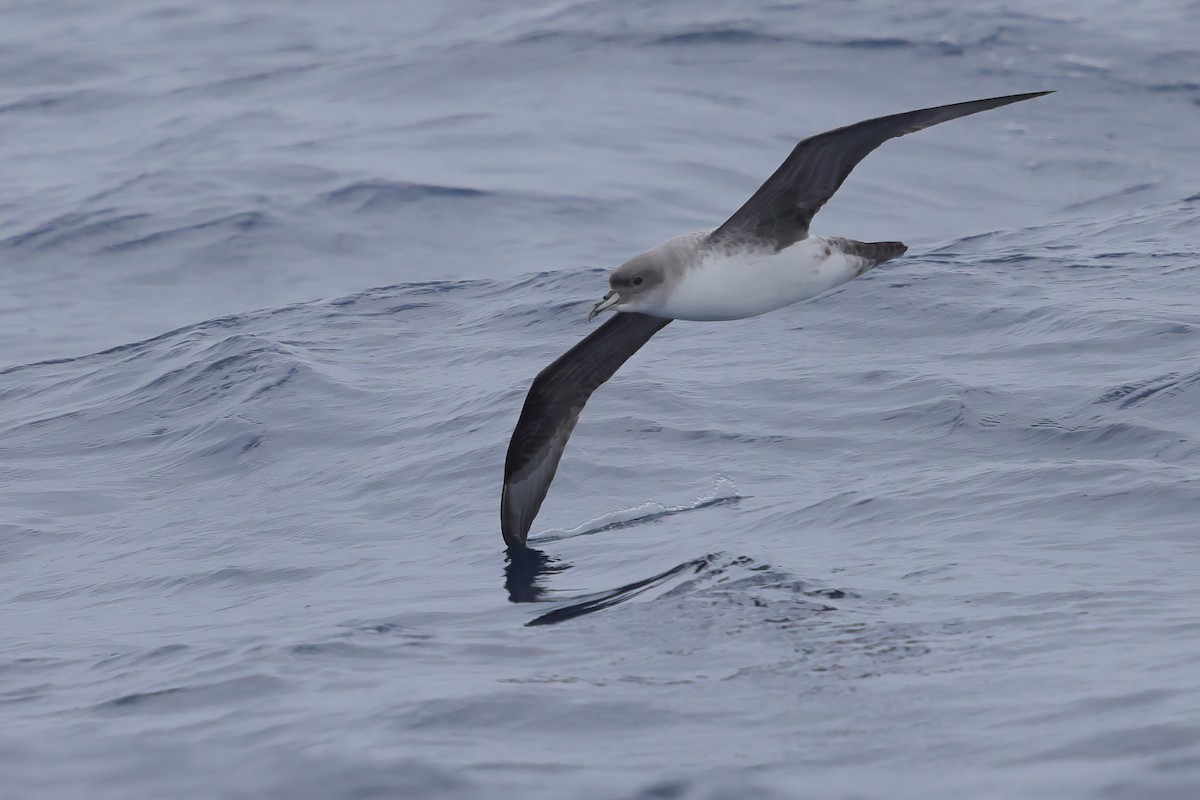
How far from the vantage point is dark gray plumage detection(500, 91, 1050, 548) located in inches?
355

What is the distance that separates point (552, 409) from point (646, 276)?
72.5 inches

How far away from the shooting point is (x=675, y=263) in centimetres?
968

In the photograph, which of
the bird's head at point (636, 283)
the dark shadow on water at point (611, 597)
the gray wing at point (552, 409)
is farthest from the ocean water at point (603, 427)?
the bird's head at point (636, 283)

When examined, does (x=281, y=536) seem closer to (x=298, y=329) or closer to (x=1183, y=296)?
(x=298, y=329)

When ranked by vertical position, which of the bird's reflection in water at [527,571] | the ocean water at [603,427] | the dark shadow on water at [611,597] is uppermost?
the ocean water at [603,427]

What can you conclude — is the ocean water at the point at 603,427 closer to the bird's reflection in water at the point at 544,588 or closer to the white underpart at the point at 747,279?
the bird's reflection in water at the point at 544,588

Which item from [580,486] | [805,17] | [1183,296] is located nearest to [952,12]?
[805,17]

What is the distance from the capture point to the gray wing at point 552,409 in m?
10.8

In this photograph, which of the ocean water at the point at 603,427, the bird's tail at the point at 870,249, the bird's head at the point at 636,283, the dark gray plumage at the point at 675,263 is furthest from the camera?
the bird's tail at the point at 870,249

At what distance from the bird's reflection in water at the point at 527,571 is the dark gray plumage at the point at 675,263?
23 centimetres

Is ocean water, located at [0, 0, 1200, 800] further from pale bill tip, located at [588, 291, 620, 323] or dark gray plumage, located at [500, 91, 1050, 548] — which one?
pale bill tip, located at [588, 291, 620, 323]

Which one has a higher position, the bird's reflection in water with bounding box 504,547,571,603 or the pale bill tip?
the pale bill tip

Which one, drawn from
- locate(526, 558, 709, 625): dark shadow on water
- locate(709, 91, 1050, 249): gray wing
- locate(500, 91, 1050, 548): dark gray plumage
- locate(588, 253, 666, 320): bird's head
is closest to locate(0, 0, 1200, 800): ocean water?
locate(526, 558, 709, 625): dark shadow on water

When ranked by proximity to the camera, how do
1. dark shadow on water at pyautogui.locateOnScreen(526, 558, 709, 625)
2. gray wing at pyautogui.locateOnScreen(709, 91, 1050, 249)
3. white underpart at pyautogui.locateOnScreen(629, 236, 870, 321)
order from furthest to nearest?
white underpart at pyautogui.locateOnScreen(629, 236, 870, 321) → dark shadow on water at pyautogui.locateOnScreen(526, 558, 709, 625) → gray wing at pyautogui.locateOnScreen(709, 91, 1050, 249)
